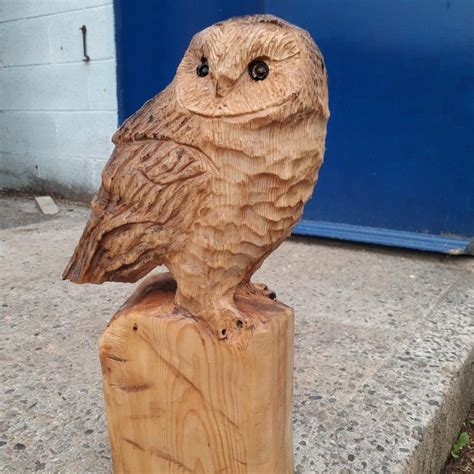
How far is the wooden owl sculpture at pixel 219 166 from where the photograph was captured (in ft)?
3.15

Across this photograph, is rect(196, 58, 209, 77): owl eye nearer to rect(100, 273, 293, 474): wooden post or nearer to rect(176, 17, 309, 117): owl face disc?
rect(176, 17, 309, 117): owl face disc

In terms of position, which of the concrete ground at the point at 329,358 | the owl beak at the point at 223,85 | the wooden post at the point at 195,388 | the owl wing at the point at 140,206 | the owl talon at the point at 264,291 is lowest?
the concrete ground at the point at 329,358

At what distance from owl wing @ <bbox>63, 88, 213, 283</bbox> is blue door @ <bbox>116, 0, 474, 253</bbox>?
2.29 m

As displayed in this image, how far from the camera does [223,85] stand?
965 millimetres

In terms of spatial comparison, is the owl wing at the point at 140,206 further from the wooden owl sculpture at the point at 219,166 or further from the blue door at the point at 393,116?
the blue door at the point at 393,116

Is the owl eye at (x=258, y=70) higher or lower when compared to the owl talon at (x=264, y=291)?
higher

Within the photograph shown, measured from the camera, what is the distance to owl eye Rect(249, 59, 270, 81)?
97 cm

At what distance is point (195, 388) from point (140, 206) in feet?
1.26

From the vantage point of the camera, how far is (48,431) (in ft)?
4.91

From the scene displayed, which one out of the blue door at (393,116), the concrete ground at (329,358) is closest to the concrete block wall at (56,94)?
the blue door at (393,116)

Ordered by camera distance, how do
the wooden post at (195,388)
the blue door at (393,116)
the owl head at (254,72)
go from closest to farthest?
1. the owl head at (254,72)
2. the wooden post at (195,388)
3. the blue door at (393,116)

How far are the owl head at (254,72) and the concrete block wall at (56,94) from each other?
10.5 feet

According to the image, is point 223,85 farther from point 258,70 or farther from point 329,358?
point 329,358

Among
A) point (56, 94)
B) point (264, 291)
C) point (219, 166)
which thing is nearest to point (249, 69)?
point (219, 166)
